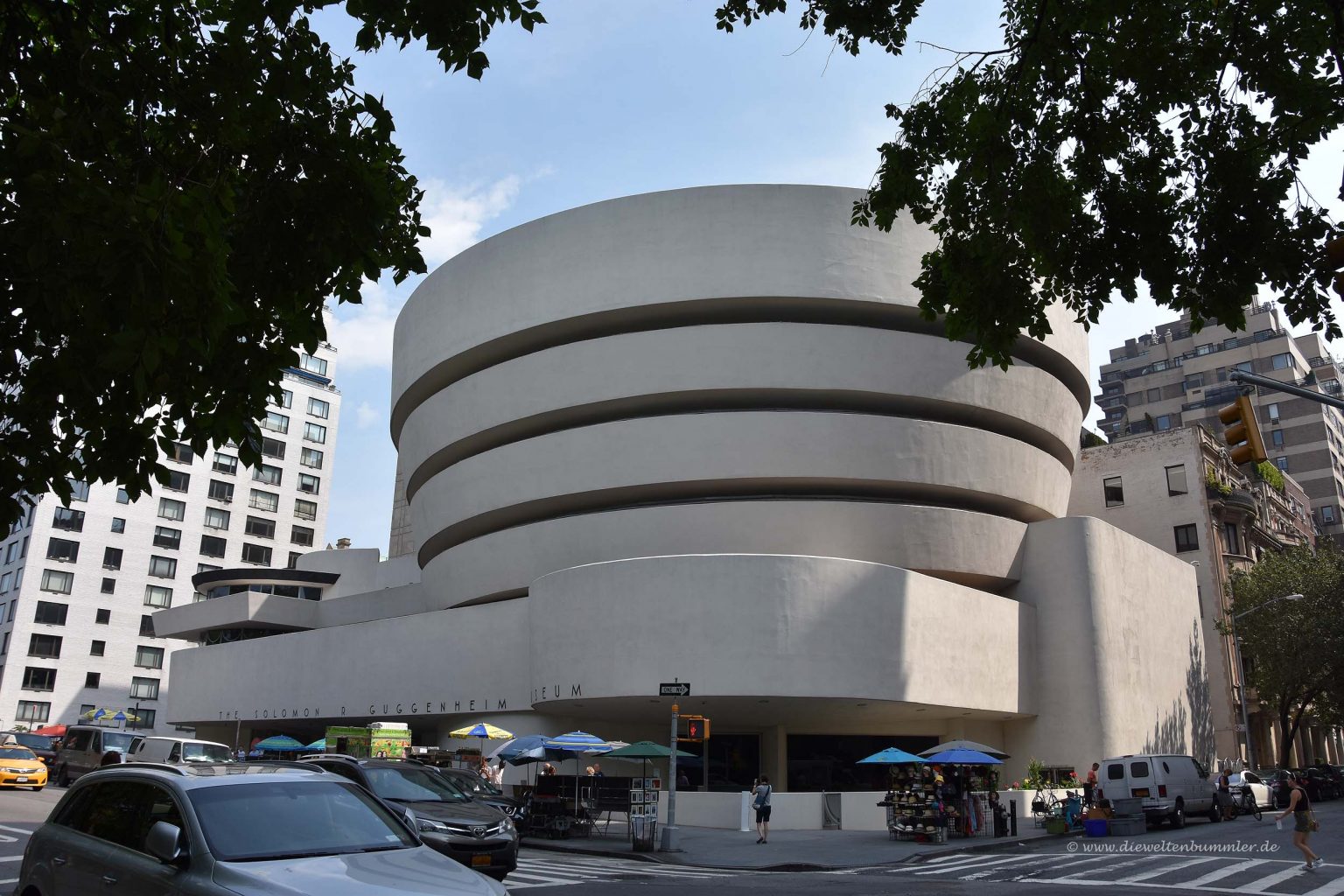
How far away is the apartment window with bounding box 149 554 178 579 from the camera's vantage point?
80.8 meters

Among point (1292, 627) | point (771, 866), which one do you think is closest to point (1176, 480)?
point (1292, 627)

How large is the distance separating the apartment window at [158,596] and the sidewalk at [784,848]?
213 ft

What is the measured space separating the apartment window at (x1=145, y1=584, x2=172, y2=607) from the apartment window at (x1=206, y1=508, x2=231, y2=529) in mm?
6298

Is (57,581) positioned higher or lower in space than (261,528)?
lower

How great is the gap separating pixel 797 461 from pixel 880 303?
21.9 feet

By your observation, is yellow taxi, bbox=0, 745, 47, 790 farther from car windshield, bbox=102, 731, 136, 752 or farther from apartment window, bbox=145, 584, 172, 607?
apartment window, bbox=145, 584, 172, 607

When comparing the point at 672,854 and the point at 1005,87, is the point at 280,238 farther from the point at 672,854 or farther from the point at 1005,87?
the point at 672,854

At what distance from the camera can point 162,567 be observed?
8144 cm

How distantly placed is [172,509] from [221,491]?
4.30 m

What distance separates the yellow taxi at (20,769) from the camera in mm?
29484

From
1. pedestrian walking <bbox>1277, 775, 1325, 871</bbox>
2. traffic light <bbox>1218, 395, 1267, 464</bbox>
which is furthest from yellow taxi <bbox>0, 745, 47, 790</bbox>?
traffic light <bbox>1218, 395, 1267, 464</bbox>

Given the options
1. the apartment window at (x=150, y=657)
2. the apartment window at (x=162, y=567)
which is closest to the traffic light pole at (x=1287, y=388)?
the apartment window at (x=150, y=657)

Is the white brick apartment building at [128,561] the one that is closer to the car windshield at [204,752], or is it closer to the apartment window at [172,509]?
the apartment window at [172,509]

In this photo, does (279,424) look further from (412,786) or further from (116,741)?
(412,786)
